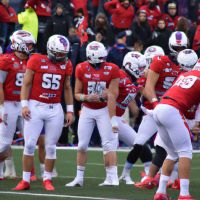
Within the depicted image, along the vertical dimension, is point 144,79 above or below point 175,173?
above

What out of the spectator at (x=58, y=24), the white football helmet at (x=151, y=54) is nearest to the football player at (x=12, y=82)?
the white football helmet at (x=151, y=54)

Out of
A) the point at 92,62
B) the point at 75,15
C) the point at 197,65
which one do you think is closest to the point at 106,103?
the point at 92,62

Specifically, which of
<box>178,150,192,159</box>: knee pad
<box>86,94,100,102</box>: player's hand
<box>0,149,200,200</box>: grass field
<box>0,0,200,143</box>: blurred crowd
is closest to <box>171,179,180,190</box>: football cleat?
<box>0,149,200,200</box>: grass field

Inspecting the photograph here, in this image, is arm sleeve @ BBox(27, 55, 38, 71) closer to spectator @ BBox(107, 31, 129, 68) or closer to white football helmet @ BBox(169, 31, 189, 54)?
white football helmet @ BBox(169, 31, 189, 54)

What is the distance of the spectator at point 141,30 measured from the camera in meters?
19.6

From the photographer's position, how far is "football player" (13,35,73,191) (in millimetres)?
11539

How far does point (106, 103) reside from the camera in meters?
12.2

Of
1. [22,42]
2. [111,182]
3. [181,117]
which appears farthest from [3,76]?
[181,117]

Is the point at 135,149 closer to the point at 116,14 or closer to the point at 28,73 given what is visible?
the point at 28,73

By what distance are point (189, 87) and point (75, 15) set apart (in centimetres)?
983

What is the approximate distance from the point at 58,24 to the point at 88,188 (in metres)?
7.48

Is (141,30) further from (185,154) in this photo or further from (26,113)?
(185,154)

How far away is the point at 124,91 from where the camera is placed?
12.8 metres

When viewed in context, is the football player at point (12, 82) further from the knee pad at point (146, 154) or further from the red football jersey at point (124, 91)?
the knee pad at point (146, 154)
